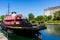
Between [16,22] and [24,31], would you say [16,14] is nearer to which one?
[16,22]

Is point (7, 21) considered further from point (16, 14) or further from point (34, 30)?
point (34, 30)

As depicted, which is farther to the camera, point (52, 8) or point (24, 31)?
point (52, 8)

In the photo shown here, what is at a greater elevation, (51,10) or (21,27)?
(51,10)

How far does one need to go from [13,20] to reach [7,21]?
4690 mm

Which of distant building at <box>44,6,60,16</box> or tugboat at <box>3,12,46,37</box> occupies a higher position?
distant building at <box>44,6,60,16</box>

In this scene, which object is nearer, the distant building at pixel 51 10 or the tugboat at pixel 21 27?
the tugboat at pixel 21 27

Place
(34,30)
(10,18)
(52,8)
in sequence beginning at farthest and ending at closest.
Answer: (52,8), (10,18), (34,30)

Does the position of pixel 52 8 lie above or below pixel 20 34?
above

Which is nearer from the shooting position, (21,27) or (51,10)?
(21,27)

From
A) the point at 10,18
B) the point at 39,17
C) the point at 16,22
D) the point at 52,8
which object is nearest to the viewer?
the point at 16,22

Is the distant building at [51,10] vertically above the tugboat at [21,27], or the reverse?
the distant building at [51,10]

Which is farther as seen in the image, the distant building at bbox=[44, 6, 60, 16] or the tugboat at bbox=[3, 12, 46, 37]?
the distant building at bbox=[44, 6, 60, 16]

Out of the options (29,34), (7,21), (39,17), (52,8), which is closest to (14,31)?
(29,34)

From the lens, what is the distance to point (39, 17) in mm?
117688
